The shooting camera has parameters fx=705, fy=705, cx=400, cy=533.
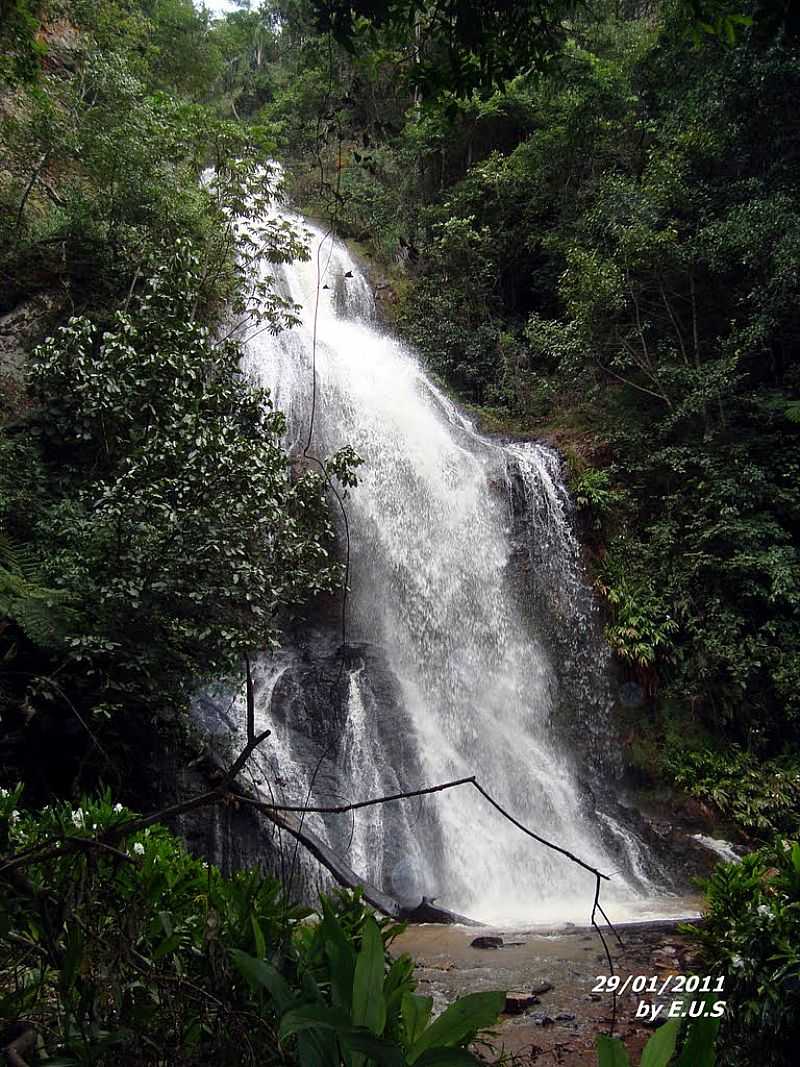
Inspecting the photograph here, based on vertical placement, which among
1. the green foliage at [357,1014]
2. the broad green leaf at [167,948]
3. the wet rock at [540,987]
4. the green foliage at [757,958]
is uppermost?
the green foliage at [357,1014]

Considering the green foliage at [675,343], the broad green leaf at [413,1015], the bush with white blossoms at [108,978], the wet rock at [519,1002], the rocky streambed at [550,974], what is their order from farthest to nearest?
the green foliage at [675,343] → the wet rock at [519,1002] → the rocky streambed at [550,974] → the broad green leaf at [413,1015] → the bush with white blossoms at [108,978]

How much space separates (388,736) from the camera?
357 inches

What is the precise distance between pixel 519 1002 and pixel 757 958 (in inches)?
65.1

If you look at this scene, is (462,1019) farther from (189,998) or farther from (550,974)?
(550,974)

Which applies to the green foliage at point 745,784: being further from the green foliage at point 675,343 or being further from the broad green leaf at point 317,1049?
the broad green leaf at point 317,1049

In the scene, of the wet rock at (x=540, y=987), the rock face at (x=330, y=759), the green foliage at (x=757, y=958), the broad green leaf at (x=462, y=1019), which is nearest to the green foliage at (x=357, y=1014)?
the broad green leaf at (x=462, y=1019)

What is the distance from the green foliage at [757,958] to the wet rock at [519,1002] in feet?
3.73

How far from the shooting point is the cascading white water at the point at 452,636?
8266 mm

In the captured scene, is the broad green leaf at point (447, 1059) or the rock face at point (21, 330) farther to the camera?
the rock face at point (21, 330)

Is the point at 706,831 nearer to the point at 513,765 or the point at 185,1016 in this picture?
the point at 513,765

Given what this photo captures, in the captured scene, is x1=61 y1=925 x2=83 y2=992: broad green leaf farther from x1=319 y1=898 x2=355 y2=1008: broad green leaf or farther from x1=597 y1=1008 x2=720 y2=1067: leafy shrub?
x1=597 y1=1008 x2=720 y2=1067: leafy shrub

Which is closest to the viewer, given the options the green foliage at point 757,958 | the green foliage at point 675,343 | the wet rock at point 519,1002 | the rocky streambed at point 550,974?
the green foliage at point 757,958

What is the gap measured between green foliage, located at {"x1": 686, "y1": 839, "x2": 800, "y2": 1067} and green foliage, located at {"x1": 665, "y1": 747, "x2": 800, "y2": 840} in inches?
224

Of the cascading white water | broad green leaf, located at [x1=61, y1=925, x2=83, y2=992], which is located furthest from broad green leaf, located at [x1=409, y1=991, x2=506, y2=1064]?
the cascading white water
